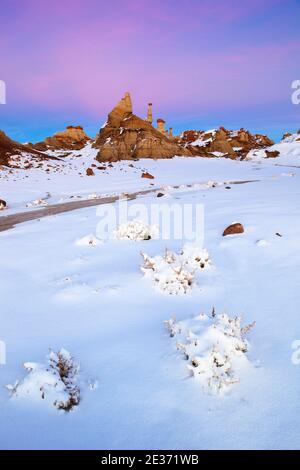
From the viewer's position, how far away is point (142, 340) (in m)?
3.77

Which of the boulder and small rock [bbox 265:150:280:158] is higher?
small rock [bbox 265:150:280:158]

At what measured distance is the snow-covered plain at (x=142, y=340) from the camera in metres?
2.55

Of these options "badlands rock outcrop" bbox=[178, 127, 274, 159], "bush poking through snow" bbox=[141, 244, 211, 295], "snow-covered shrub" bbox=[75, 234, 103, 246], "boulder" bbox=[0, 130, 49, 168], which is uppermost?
"badlands rock outcrop" bbox=[178, 127, 274, 159]

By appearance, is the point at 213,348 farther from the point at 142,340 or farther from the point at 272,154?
the point at 272,154

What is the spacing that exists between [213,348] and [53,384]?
144cm

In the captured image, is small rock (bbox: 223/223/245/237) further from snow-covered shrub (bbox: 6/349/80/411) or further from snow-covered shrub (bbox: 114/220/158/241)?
snow-covered shrub (bbox: 6/349/80/411)

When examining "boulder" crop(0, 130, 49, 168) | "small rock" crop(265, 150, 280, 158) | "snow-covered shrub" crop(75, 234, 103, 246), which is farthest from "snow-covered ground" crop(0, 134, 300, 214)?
"small rock" crop(265, 150, 280, 158)

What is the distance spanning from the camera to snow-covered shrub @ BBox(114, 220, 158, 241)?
26.3ft

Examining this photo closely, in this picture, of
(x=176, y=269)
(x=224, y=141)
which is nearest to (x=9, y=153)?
(x=176, y=269)

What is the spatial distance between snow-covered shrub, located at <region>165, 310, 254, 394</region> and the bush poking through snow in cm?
105

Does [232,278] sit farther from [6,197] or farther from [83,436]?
[6,197]

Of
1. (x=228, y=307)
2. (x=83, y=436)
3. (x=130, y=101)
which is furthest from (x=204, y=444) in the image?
(x=130, y=101)

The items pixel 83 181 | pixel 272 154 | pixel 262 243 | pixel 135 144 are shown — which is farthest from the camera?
pixel 272 154

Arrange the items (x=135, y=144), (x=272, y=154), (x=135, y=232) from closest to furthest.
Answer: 1. (x=135, y=232)
2. (x=135, y=144)
3. (x=272, y=154)
